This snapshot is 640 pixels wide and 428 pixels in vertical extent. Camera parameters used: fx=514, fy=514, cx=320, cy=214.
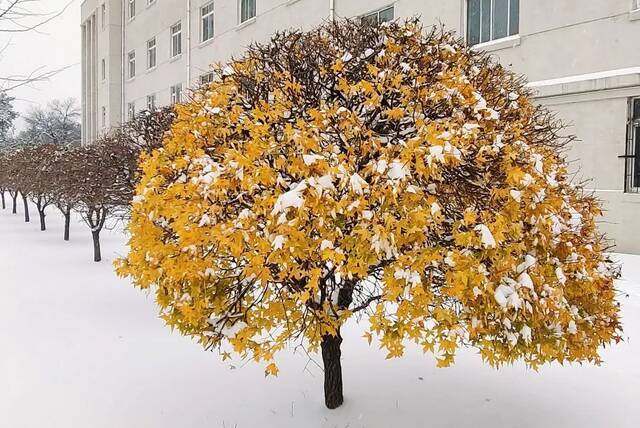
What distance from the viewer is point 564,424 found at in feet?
13.8

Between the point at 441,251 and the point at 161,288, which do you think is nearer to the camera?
the point at 441,251

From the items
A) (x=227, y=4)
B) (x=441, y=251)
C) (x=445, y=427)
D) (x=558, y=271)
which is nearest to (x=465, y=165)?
(x=441, y=251)

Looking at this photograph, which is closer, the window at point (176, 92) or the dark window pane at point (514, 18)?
the dark window pane at point (514, 18)

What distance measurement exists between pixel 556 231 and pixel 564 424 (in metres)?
2.06

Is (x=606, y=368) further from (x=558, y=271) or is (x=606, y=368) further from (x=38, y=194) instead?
(x=38, y=194)

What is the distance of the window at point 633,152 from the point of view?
381 inches

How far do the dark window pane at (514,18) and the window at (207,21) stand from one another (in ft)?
45.2

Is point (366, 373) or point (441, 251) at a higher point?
point (441, 251)

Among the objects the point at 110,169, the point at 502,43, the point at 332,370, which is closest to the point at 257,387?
the point at 332,370

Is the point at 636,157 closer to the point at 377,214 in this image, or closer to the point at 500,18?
the point at 500,18

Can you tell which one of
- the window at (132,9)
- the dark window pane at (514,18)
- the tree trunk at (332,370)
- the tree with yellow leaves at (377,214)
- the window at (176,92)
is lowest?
the tree trunk at (332,370)

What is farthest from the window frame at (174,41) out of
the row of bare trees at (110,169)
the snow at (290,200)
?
the snow at (290,200)

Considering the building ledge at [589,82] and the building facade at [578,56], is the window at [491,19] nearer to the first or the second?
the building facade at [578,56]

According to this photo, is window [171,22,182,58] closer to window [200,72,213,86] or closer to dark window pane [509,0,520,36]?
window [200,72,213,86]
